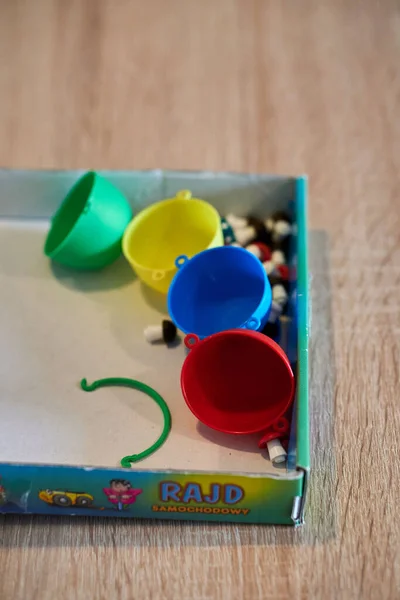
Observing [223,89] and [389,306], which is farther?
[223,89]

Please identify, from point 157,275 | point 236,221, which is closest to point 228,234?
point 236,221

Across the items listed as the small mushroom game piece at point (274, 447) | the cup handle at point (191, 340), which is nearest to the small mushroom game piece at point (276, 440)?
the small mushroom game piece at point (274, 447)

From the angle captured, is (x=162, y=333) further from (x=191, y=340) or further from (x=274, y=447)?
(x=274, y=447)

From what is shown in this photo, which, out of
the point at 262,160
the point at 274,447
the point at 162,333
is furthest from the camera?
the point at 262,160

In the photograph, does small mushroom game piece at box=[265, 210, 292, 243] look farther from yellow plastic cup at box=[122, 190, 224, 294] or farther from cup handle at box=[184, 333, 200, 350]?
cup handle at box=[184, 333, 200, 350]

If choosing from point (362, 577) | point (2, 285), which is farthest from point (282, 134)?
point (362, 577)

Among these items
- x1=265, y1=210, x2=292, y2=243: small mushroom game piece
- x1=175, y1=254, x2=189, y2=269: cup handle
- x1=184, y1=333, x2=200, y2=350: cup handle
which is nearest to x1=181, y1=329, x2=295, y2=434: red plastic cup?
x1=184, y1=333, x2=200, y2=350: cup handle

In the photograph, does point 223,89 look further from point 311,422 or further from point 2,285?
point 311,422
